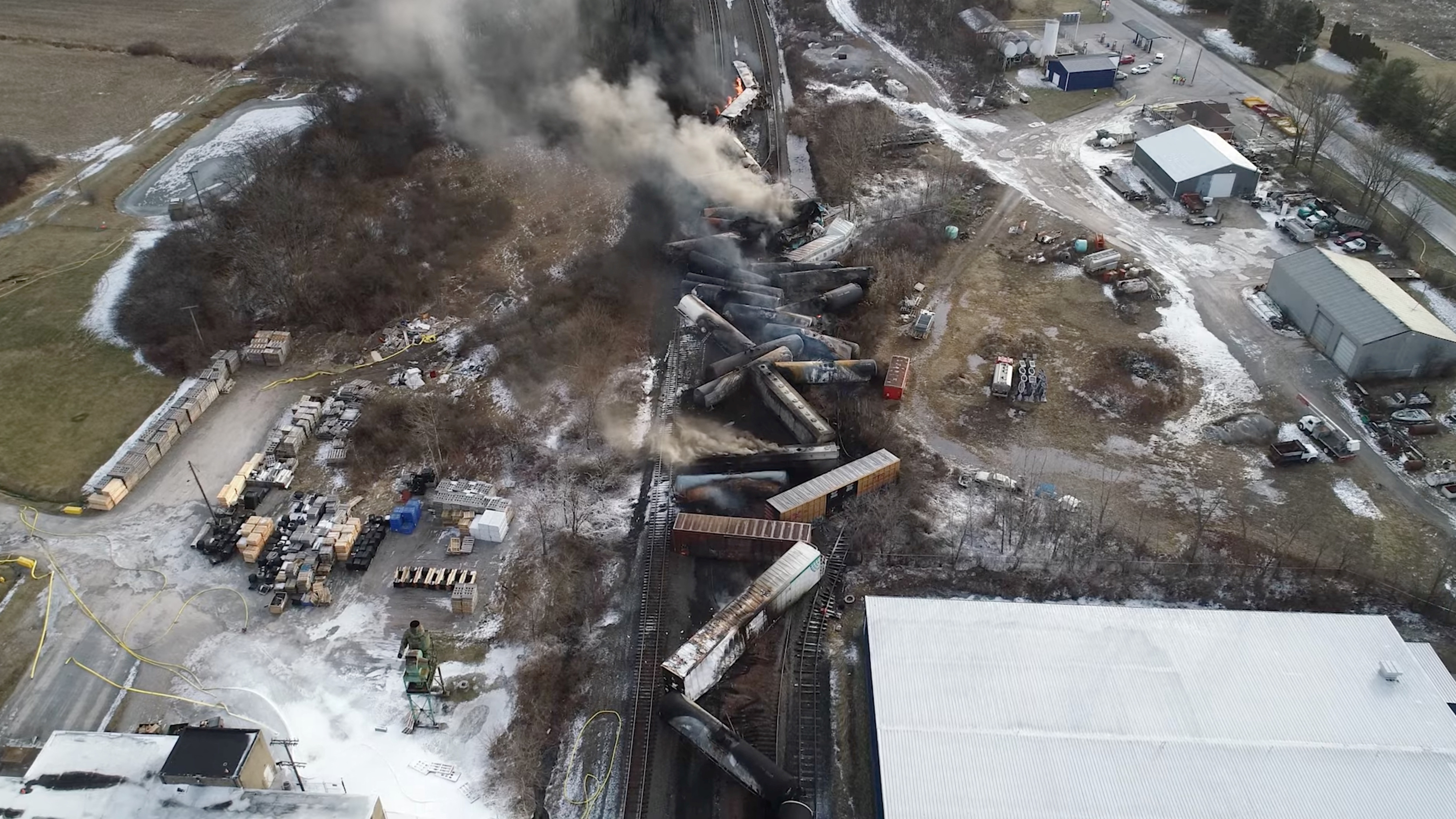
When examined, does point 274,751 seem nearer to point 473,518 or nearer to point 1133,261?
point 473,518

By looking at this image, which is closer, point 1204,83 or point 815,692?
point 815,692

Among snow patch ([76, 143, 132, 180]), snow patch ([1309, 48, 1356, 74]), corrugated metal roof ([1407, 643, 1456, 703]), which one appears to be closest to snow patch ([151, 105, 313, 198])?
snow patch ([76, 143, 132, 180])

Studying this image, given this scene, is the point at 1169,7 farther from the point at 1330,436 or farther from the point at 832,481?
the point at 832,481

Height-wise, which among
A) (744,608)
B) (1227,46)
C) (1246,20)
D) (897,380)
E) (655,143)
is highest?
(1246,20)

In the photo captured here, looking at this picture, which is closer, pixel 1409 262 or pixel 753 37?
pixel 1409 262

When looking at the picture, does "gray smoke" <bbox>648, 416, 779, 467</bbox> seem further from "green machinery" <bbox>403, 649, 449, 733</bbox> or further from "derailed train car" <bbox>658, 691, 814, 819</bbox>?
"green machinery" <bbox>403, 649, 449, 733</bbox>

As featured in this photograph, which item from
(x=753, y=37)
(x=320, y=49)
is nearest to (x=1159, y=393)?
(x=753, y=37)

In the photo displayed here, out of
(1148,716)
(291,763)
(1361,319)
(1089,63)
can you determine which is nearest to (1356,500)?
(1361,319)
